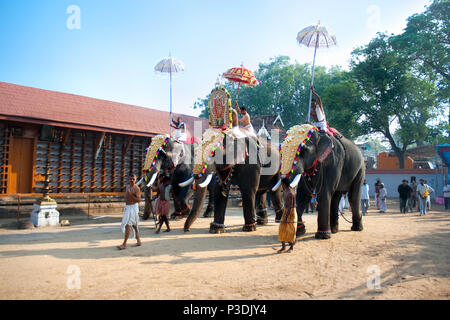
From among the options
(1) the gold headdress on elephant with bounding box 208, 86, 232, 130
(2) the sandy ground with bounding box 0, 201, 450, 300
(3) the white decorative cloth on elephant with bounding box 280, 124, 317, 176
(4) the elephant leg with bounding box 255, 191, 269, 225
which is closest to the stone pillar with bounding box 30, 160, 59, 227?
(2) the sandy ground with bounding box 0, 201, 450, 300

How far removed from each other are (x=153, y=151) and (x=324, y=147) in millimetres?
4990

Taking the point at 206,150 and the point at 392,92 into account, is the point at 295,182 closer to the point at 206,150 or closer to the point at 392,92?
the point at 206,150

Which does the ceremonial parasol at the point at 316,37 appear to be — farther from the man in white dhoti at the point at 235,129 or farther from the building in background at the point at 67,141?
the building in background at the point at 67,141

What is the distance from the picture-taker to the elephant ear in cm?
728

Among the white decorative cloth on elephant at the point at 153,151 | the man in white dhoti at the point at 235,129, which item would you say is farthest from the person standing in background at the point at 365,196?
the white decorative cloth on elephant at the point at 153,151

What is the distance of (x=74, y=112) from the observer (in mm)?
12680

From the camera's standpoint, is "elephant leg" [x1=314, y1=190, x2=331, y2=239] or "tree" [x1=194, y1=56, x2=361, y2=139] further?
"tree" [x1=194, y1=56, x2=361, y2=139]

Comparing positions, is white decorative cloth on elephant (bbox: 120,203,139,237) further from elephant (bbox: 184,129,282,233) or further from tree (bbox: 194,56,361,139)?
tree (bbox: 194,56,361,139)

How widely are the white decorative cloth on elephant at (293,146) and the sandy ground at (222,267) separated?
1.67 metres

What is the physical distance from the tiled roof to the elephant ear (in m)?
8.71

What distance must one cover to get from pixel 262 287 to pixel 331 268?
148cm

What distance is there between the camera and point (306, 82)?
35594 millimetres

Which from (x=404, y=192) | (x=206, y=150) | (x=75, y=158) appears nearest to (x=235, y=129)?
(x=206, y=150)
